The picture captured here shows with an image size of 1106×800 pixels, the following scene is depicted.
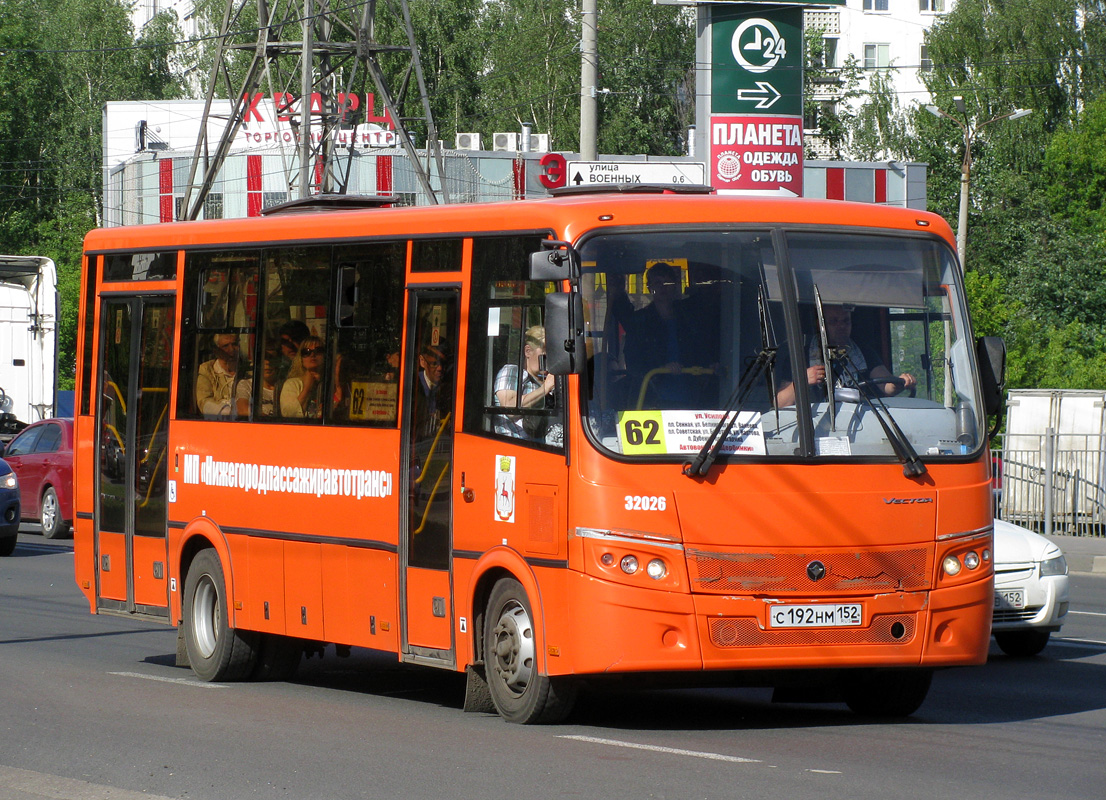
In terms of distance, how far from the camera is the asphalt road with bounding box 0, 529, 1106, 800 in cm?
759

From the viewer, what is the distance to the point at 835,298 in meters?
9.16

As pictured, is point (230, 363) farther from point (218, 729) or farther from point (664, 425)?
point (664, 425)

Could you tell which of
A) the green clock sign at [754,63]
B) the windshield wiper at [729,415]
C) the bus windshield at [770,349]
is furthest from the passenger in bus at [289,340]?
the green clock sign at [754,63]

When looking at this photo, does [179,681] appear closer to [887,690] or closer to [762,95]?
[887,690]

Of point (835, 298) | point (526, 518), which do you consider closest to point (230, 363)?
point (526, 518)

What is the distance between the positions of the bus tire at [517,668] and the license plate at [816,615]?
3.73ft

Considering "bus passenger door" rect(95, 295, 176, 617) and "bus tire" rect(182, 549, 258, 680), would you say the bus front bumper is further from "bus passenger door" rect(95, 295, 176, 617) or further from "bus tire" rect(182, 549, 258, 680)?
"bus passenger door" rect(95, 295, 176, 617)

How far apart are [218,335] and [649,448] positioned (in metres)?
4.53

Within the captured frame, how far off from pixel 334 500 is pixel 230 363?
5.71 ft

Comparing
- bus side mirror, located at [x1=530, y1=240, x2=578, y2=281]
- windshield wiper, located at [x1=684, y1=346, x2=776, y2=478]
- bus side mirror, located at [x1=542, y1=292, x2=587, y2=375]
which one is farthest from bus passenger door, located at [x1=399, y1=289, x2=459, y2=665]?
windshield wiper, located at [x1=684, y1=346, x2=776, y2=478]

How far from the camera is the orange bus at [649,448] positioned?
863cm

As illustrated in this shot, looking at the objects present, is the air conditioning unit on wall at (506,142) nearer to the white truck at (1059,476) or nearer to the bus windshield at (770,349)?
the white truck at (1059,476)

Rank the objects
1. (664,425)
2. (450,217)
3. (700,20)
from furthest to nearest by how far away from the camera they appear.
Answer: (700,20) < (450,217) < (664,425)

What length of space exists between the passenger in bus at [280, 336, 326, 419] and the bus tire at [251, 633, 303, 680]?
1686mm
